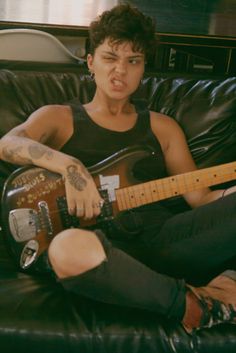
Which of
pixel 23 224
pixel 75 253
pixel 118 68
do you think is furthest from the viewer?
pixel 118 68

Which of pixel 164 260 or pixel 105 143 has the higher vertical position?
pixel 105 143

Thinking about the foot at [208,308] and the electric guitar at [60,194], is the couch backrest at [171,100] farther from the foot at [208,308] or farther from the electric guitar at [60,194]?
the foot at [208,308]

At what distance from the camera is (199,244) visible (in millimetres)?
1467

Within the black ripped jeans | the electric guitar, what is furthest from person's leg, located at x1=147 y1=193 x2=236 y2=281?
the electric guitar

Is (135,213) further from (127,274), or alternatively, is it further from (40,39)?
(40,39)

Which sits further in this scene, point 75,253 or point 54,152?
point 54,152

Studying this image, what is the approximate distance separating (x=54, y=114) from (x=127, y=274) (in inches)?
25.3

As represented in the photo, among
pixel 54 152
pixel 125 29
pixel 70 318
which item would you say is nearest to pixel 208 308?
pixel 70 318

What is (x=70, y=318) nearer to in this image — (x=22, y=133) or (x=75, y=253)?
(x=75, y=253)

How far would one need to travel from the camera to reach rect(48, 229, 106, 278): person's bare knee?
4.04 feet

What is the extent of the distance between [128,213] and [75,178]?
0.20 m

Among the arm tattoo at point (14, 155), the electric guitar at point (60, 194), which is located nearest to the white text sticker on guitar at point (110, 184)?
the electric guitar at point (60, 194)

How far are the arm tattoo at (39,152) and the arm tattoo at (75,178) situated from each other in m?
0.07

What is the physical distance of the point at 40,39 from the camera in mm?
2102
